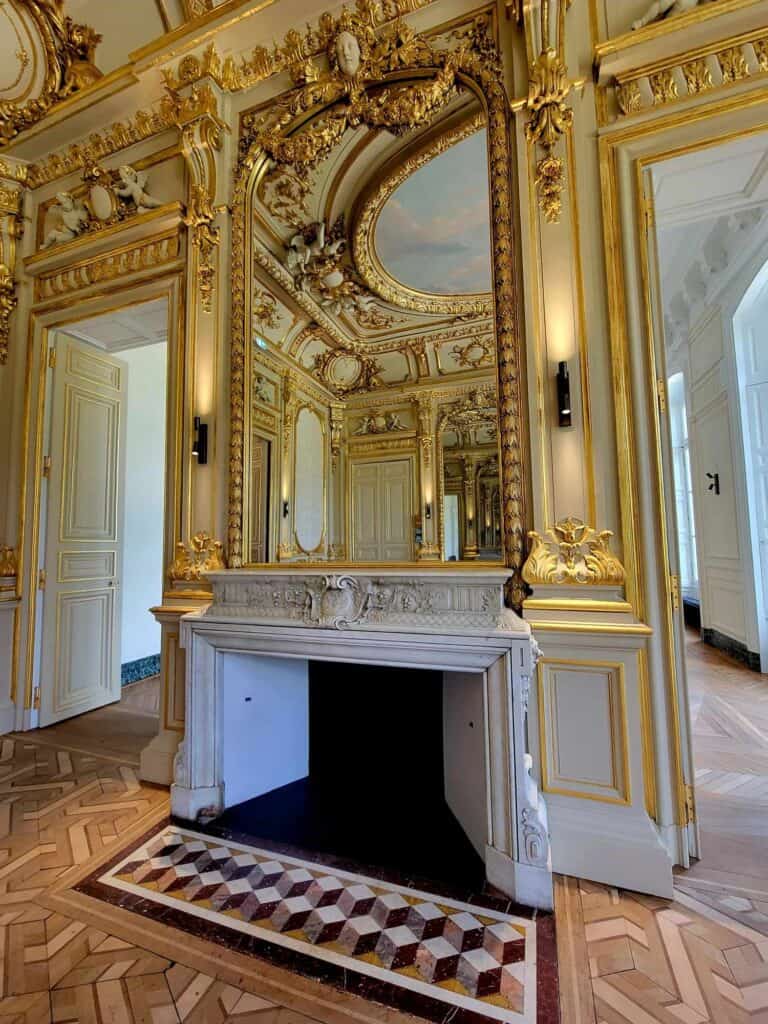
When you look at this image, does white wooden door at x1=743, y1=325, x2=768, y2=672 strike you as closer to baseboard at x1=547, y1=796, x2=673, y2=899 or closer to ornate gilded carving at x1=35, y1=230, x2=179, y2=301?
baseboard at x1=547, y1=796, x2=673, y2=899

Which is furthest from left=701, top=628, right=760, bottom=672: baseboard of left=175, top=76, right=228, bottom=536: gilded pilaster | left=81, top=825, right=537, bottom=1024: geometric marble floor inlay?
left=175, top=76, right=228, bottom=536: gilded pilaster

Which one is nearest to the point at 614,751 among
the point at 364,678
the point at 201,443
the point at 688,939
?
the point at 688,939

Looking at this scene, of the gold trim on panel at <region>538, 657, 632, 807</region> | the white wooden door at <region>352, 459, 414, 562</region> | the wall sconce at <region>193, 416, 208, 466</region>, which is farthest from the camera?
the wall sconce at <region>193, 416, 208, 466</region>

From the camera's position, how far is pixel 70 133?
3.26m

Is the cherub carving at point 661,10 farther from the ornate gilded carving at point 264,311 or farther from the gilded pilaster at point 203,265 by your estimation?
the gilded pilaster at point 203,265

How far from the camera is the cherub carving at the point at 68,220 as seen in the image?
321 centimetres

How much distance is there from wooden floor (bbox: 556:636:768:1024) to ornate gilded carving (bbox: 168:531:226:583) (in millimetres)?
2099

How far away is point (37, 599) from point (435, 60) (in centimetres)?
410

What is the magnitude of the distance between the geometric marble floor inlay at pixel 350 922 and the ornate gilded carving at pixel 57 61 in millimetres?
4701

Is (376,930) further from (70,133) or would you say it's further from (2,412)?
(70,133)

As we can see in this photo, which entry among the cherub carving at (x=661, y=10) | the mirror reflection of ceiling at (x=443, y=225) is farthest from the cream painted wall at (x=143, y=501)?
the cherub carving at (x=661, y=10)

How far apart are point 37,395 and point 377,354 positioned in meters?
2.67

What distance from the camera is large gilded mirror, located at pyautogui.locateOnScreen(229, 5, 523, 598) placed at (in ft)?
7.07

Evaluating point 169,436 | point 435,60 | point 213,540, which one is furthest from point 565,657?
point 435,60
